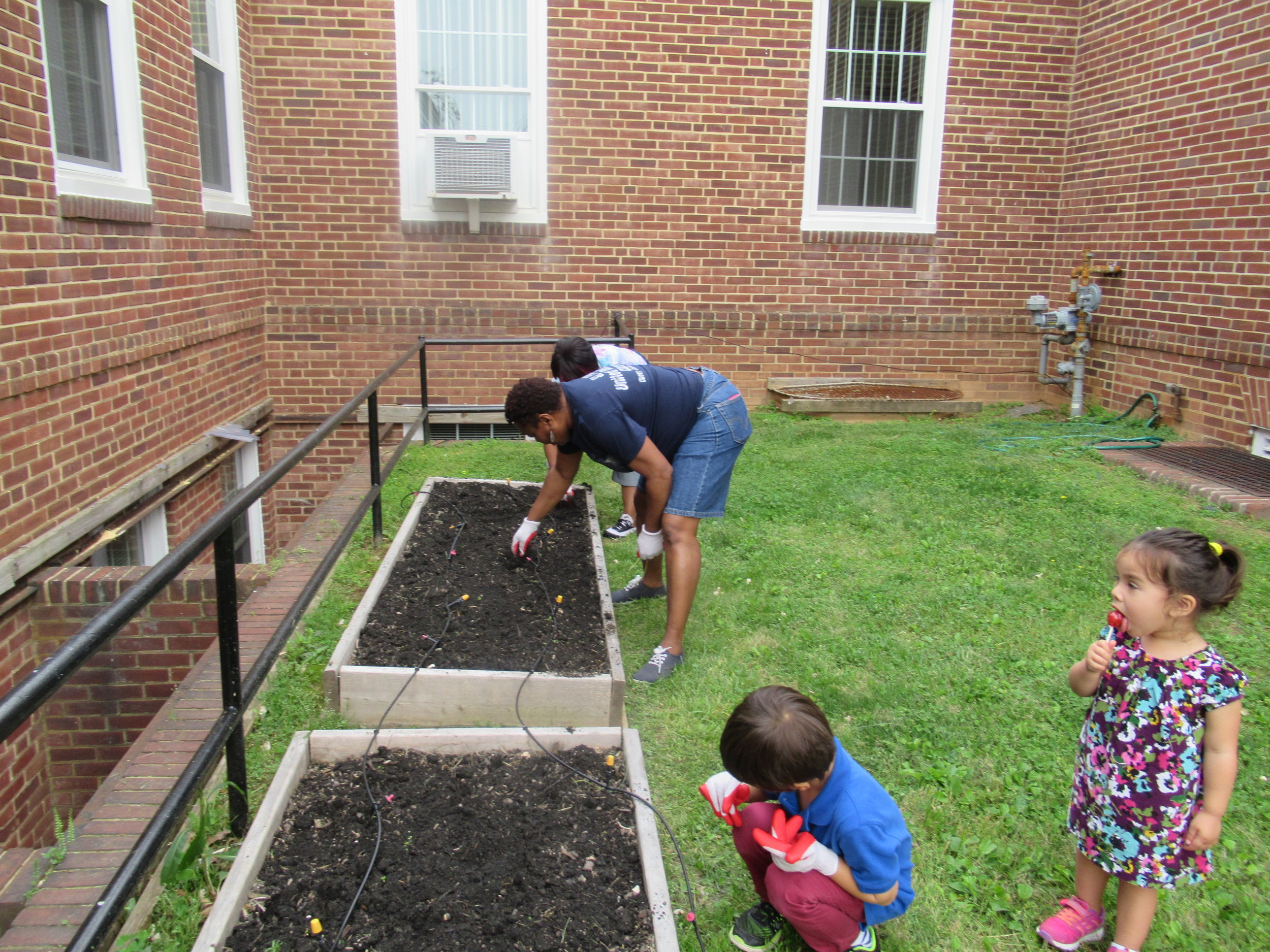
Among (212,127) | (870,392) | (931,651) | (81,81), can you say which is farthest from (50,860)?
(870,392)

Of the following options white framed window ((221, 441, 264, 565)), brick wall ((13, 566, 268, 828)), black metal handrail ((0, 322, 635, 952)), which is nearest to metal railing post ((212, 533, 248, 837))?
black metal handrail ((0, 322, 635, 952))

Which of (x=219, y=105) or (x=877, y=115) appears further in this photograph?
(x=877, y=115)

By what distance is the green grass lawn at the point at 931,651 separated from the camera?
2.61m

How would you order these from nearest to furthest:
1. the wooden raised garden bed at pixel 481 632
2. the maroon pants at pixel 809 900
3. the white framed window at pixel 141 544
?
the maroon pants at pixel 809 900, the wooden raised garden bed at pixel 481 632, the white framed window at pixel 141 544

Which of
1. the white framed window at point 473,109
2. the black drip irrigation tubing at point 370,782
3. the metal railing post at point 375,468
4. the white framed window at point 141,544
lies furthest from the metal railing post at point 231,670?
the white framed window at point 473,109

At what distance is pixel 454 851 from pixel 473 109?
7.17 meters

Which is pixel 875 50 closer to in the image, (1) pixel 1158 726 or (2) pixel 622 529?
(2) pixel 622 529

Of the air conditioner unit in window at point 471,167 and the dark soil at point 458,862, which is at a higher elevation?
the air conditioner unit in window at point 471,167

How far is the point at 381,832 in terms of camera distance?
2.61m

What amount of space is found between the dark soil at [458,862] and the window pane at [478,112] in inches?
262

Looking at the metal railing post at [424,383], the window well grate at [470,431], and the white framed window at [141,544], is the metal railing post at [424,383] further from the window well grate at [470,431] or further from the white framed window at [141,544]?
the white framed window at [141,544]

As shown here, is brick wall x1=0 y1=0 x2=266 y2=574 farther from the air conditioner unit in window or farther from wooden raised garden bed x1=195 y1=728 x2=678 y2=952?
wooden raised garden bed x1=195 y1=728 x2=678 y2=952

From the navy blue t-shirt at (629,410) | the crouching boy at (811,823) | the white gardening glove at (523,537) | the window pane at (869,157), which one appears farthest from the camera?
the window pane at (869,157)

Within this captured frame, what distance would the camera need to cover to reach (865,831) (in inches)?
81.4
